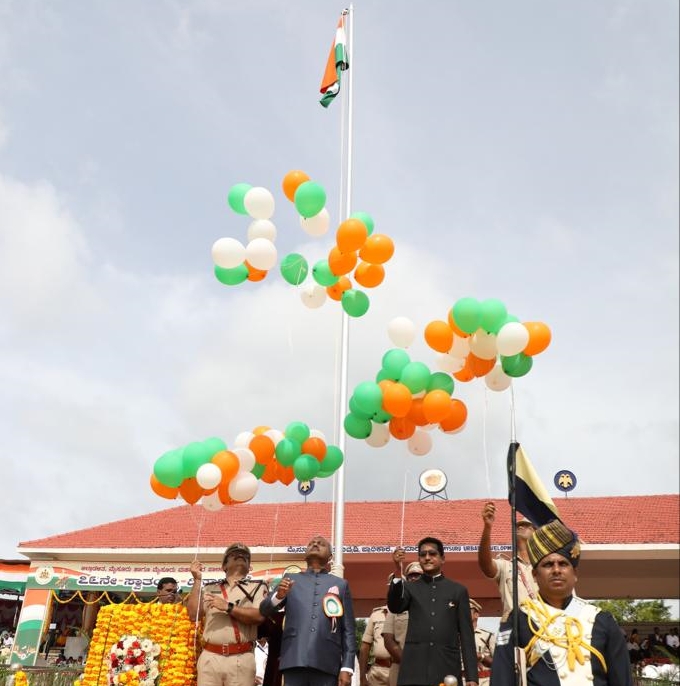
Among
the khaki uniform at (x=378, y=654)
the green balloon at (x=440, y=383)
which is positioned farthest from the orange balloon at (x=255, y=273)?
the khaki uniform at (x=378, y=654)

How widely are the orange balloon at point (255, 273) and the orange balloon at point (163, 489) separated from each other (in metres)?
2.27

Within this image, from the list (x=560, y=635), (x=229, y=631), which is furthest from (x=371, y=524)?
(x=560, y=635)

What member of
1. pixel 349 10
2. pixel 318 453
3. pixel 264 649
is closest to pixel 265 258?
pixel 318 453

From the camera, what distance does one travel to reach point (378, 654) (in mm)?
6379

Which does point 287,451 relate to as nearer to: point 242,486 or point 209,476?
point 242,486

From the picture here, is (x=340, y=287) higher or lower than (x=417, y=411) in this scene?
higher

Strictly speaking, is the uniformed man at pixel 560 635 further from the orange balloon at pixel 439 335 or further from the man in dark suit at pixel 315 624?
the orange balloon at pixel 439 335

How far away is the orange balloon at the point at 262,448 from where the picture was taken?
21.4ft

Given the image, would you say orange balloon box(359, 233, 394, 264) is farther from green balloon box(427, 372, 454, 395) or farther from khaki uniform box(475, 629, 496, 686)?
khaki uniform box(475, 629, 496, 686)

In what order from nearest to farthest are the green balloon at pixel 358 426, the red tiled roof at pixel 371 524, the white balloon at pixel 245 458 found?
1. the white balloon at pixel 245 458
2. the green balloon at pixel 358 426
3. the red tiled roof at pixel 371 524

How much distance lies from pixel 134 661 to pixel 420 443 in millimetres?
3080

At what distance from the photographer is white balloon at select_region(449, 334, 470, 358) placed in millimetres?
6238

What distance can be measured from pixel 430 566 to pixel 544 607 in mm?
1744

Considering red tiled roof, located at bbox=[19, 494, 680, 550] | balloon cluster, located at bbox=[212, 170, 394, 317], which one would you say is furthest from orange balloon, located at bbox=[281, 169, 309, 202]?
red tiled roof, located at bbox=[19, 494, 680, 550]
